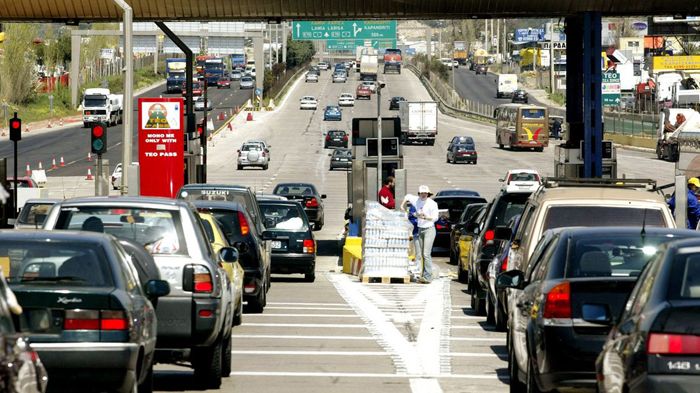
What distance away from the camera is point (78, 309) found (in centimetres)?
1052

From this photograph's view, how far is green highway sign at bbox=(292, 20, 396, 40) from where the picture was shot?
244 feet

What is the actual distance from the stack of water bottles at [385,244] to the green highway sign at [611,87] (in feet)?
230

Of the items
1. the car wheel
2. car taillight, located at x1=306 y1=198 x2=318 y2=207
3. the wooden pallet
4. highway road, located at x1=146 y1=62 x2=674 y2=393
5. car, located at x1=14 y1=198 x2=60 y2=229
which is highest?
car, located at x1=14 y1=198 x2=60 y2=229

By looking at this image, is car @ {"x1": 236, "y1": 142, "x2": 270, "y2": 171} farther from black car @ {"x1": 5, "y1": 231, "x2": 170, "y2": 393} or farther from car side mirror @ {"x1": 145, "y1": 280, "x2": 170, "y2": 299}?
black car @ {"x1": 5, "y1": 231, "x2": 170, "y2": 393}

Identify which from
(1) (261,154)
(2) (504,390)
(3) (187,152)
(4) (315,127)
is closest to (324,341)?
(2) (504,390)

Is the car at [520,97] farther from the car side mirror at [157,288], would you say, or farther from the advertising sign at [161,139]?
the car side mirror at [157,288]

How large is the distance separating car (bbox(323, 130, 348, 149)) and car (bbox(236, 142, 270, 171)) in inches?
479

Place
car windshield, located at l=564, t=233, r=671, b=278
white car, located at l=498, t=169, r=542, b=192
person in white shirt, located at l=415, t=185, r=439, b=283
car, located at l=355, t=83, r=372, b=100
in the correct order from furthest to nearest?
car, located at l=355, t=83, r=372, b=100 → white car, located at l=498, t=169, r=542, b=192 → person in white shirt, located at l=415, t=185, r=439, b=283 → car windshield, located at l=564, t=233, r=671, b=278

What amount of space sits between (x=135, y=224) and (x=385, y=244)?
1506cm

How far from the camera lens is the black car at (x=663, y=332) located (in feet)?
25.7

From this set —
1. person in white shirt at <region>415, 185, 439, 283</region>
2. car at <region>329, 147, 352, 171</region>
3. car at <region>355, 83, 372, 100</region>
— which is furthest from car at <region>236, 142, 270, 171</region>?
car at <region>355, 83, 372, 100</region>

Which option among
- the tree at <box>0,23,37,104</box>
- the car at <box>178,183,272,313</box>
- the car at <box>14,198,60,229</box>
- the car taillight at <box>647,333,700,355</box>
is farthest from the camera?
the tree at <box>0,23,37,104</box>

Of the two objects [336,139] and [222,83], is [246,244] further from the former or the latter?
[222,83]

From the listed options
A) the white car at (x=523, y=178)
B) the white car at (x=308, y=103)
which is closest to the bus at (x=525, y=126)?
the white car at (x=308, y=103)
